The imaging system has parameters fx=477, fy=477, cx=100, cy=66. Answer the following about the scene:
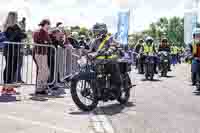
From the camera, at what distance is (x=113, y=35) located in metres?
10.2

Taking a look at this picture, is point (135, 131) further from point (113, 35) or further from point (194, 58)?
point (194, 58)

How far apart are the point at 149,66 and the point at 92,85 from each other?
9.65m

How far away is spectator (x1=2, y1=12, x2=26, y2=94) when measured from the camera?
11.1 metres

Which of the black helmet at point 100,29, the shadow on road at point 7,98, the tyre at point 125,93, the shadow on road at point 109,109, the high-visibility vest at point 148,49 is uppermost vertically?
the black helmet at point 100,29

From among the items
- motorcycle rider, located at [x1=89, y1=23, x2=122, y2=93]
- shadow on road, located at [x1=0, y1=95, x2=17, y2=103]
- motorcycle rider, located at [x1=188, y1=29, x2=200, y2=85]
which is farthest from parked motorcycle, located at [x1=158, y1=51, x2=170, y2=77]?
shadow on road, located at [x1=0, y1=95, x2=17, y2=103]

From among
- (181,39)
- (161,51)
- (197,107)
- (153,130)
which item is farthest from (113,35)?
(181,39)

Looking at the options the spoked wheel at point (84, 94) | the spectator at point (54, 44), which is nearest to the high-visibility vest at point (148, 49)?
the spectator at point (54, 44)

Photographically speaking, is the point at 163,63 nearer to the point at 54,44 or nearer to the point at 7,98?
the point at 54,44

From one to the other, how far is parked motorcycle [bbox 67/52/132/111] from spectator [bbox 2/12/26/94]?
2.49 m

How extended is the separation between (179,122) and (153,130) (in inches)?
38.6

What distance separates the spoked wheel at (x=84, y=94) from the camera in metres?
8.95

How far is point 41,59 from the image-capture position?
11.4m

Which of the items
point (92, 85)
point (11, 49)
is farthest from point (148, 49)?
point (92, 85)

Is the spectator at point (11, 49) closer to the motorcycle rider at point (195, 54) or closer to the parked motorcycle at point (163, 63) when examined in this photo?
the motorcycle rider at point (195, 54)
